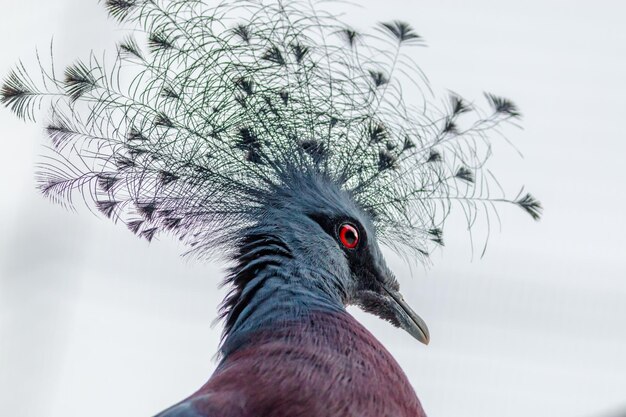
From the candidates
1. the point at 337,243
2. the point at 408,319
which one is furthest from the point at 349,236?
the point at 408,319

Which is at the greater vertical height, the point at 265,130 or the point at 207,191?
the point at 265,130

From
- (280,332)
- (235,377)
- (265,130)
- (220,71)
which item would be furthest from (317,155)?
(235,377)

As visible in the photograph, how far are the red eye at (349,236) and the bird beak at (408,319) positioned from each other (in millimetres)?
202

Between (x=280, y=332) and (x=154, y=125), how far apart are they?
786mm

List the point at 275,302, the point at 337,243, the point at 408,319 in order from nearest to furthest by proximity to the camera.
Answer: the point at 275,302 → the point at 337,243 → the point at 408,319

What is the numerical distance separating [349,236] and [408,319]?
33 cm

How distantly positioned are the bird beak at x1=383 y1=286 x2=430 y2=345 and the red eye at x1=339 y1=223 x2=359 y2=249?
202mm

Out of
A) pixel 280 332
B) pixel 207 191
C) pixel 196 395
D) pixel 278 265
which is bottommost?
pixel 196 395

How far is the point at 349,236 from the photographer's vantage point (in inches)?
120

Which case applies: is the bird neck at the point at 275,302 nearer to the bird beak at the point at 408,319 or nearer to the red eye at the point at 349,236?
the red eye at the point at 349,236

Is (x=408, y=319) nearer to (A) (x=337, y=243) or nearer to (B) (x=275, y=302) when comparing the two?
(A) (x=337, y=243)

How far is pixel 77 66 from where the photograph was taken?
118 inches

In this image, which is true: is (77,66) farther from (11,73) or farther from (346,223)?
(346,223)

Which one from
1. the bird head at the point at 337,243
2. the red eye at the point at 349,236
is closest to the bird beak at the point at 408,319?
the bird head at the point at 337,243
